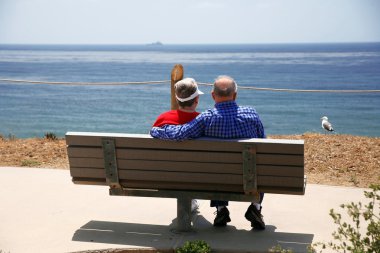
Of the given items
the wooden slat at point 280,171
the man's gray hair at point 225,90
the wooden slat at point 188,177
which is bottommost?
the wooden slat at point 188,177

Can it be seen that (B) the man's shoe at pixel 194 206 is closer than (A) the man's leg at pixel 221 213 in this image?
No

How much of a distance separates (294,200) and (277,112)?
1682 inches

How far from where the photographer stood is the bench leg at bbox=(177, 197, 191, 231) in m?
4.72

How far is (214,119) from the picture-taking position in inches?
174

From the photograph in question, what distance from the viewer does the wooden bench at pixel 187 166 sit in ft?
13.9

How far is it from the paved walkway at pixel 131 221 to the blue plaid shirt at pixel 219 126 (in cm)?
82

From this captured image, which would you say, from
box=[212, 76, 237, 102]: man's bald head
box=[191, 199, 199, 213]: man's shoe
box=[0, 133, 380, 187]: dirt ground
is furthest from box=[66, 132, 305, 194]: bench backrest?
box=[0, 133, 380, 187]: dirt ground

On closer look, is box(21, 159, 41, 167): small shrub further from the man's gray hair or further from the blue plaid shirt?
the man's gray hair

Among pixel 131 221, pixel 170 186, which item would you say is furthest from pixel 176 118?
pixel 131 221

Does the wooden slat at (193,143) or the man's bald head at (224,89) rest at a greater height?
the man's bald head at (224,89)

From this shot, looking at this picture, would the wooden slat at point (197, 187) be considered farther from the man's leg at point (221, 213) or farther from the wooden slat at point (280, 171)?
the man's leg at point (221, 213)

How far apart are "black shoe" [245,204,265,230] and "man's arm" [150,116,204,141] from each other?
810 mm

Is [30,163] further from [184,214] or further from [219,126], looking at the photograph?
[219,126]

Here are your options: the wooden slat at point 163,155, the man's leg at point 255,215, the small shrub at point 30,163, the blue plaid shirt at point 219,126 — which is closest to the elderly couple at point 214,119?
the blue plaid shirt at point 219,126
